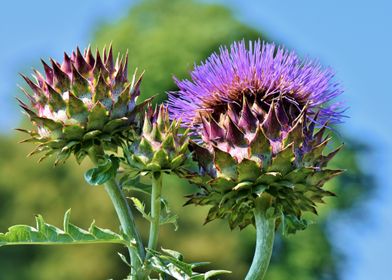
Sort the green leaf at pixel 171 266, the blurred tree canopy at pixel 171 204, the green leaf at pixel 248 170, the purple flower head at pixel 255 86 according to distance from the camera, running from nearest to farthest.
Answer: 1. the green leaf at pixel 171 266
2. the green leaf at pixel 248 170
3. the purple flower head at pixel 255 86
4. the blurred tree canopy at pixel 171 204

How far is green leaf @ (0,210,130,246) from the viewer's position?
3242 mm

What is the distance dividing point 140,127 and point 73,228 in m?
0.44

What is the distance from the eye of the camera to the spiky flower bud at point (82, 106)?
3.37 metres

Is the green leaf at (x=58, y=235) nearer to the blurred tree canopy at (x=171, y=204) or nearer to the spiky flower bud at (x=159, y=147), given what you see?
the spiky flower bud at (x=159, y=147)

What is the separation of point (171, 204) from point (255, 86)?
16.7 m

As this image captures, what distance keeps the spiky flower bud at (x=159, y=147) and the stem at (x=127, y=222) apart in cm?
16

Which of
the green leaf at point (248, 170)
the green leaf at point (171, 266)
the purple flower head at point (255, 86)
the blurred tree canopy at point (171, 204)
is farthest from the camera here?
the blurred tree canopy at point (171, 204)

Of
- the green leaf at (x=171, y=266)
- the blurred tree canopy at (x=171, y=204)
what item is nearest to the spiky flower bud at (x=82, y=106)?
the green leaf at (x=171, y=266)

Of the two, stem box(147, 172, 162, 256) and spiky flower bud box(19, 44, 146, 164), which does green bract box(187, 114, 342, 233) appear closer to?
stem box(147, 172, 162, 256)

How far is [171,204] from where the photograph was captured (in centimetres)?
2014

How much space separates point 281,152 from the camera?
3.33m

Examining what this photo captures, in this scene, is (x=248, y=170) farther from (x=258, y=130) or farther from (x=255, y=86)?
(x=255, y=86)

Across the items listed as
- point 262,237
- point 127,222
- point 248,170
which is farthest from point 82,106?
point 262,237

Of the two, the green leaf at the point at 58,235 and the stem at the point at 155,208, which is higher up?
the stem at the point at 155,208
